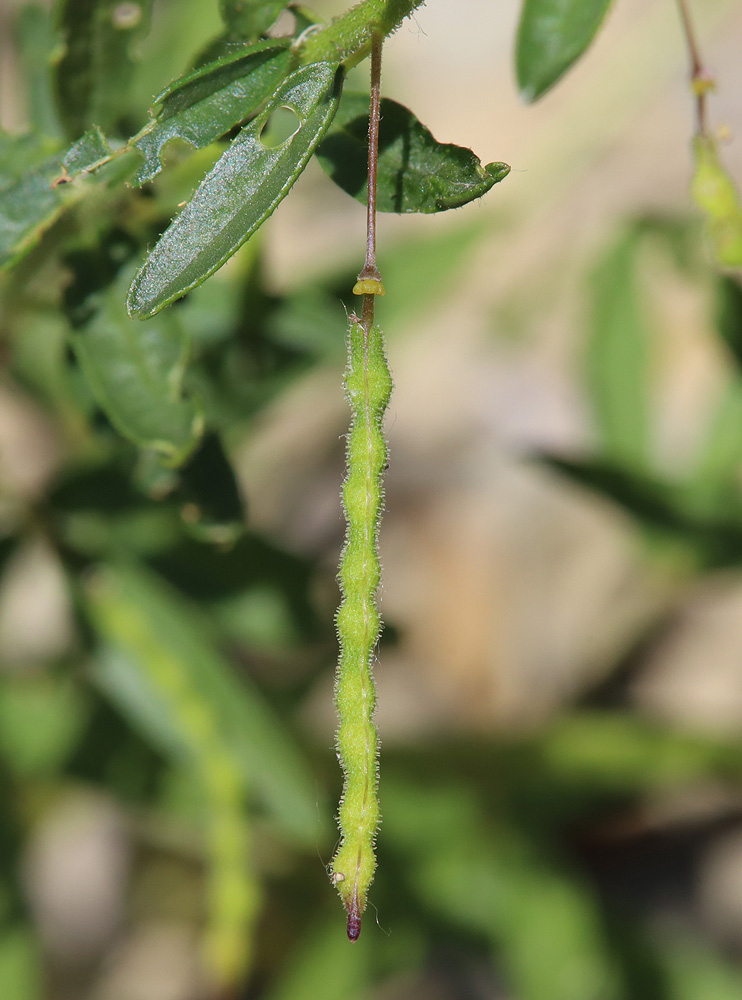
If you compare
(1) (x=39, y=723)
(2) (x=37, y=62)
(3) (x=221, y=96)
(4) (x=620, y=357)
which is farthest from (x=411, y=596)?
(3) (x=221, y=96)

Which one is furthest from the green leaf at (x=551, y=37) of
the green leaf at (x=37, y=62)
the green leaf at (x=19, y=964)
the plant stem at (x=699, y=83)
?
the green leaf at (x=19, y=964)

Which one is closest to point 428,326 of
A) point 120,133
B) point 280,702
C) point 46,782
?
point 280,702

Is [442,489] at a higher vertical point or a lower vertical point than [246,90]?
lower

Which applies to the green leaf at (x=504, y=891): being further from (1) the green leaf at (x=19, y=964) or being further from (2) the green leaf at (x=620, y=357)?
(2) the green leaf at (x=620, y=357)

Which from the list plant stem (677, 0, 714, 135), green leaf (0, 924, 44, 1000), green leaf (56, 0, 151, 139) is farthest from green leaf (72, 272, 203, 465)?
green leaf (0, 924, 44, 1000)

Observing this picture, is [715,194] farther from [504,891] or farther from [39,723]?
[39,723]

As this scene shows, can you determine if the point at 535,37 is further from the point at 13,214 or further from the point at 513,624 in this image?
the point at 513,624
